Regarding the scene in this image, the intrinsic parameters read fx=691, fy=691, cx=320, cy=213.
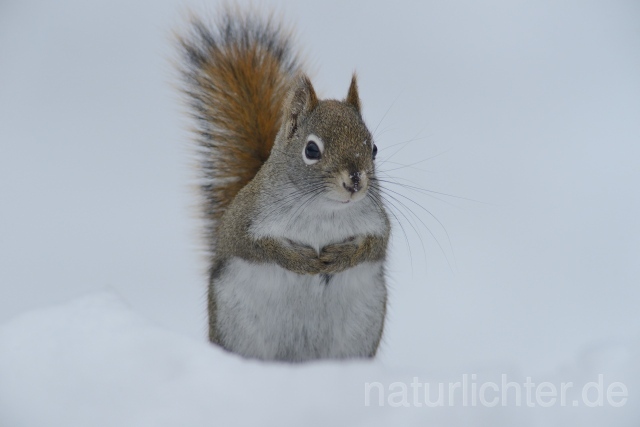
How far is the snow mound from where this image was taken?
133cm

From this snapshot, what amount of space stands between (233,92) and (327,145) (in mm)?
656

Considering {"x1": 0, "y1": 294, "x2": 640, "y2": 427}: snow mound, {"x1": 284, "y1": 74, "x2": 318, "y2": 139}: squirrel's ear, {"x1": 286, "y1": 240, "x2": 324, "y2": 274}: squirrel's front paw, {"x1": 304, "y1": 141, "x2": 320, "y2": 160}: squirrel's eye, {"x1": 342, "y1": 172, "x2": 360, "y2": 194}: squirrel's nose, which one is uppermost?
{"x1": 284, "y1": 74, "x2": 318, "y2": 139}: squirrel's ear

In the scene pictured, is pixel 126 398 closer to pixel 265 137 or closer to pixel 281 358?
pixel 281 358

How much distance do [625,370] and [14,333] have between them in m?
1.39

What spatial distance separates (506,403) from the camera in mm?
1335

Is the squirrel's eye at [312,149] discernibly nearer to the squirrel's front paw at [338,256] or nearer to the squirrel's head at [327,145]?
the squirrel's head at [327,145]

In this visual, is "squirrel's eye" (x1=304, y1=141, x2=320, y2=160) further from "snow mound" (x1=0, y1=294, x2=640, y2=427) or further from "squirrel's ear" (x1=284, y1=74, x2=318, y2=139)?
"snow mound" (x1=0, y1=294, x2=640, y2=427)

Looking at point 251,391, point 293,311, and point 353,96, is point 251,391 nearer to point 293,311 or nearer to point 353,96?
point 293,311

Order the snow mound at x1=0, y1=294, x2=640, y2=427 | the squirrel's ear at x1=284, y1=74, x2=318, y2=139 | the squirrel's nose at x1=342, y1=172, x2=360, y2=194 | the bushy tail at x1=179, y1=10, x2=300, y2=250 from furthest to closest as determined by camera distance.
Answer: the bushy tail at x1=179, y1=10, x2=300, y2=250
the squirrel's ear at x1=284, y1=74, x2=318, y2=139
the squirrel's nose at x1=342, y1=172, x2=360, y2=194
the snow mound at x1=0, y1=294, x2=640, y2=427

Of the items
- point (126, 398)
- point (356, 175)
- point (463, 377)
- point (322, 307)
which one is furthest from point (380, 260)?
point (126, 398)

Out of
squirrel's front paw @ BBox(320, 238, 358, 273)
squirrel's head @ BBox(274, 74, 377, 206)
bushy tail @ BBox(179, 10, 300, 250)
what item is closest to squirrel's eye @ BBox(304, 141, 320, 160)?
squirrel's head @ BBox(274, 74, 377, 206)

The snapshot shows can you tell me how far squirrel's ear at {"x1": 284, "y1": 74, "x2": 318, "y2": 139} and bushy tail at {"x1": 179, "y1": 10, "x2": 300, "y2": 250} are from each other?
34 cm

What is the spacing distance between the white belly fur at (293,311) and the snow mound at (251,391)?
294 millimetres

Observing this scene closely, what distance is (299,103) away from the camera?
6.08 feet
